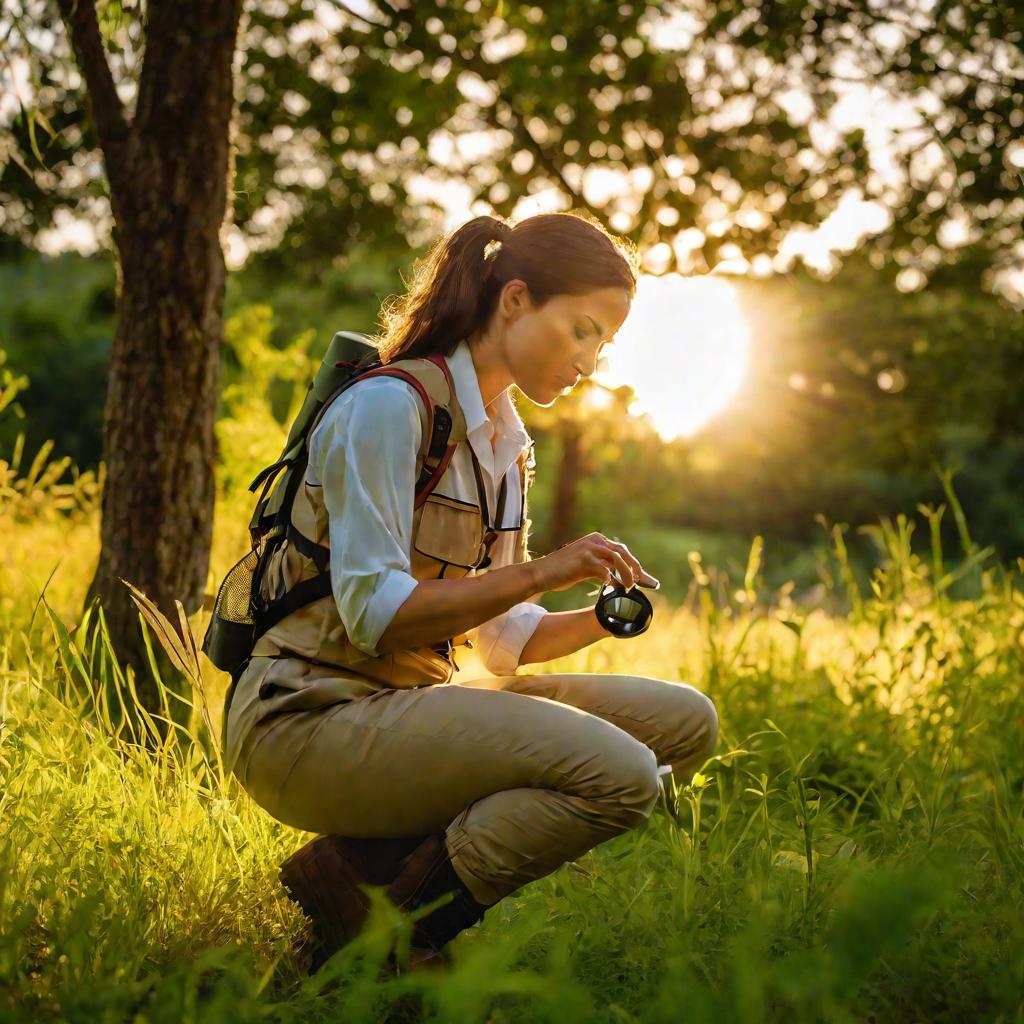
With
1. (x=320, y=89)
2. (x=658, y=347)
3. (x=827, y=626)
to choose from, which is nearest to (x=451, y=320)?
(x=658, y=347)

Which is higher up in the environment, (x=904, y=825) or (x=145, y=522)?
(x=145, y=522)

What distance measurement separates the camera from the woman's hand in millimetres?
2312

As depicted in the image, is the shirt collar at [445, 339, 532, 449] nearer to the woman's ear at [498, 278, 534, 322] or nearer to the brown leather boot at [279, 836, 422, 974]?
the woman's ear at [498, 278, 534, 322]

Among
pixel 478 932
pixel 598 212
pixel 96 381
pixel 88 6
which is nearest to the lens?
pixel 478 932

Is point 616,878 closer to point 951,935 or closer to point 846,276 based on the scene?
point 951,935

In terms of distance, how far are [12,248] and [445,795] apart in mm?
6296

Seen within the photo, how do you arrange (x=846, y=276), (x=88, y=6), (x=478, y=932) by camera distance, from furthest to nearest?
(x=846, y=276) < (x=88, y=6) < (x=478, y=932)

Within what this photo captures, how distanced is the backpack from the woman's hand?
319 millimetres

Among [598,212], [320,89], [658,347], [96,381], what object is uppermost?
[320,89]

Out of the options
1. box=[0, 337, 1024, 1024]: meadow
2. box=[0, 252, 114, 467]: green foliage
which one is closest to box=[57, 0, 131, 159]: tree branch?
box=[0, 337, 1024, 1024]: meadow

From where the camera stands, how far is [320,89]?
6891 mm

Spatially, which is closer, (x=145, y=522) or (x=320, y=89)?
(x=145, y=522)

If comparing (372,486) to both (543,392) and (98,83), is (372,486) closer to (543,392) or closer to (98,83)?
(543,392)

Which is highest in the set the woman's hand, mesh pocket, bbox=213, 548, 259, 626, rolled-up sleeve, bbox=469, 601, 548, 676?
the woman's hand
